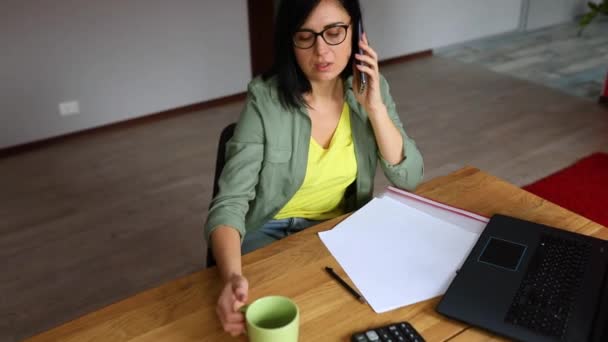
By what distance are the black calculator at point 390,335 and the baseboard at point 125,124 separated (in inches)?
124

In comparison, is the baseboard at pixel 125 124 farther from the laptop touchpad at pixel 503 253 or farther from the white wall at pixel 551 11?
the white wall at pixel 551 11

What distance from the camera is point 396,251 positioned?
110 centimetres

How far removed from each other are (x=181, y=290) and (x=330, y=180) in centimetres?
54

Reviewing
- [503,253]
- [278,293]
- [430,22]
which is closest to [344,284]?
[278,293]

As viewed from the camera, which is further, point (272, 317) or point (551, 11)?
point (551, 11)

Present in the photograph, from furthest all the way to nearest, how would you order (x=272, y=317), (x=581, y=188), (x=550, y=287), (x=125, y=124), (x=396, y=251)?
(x=125, y=124), (x=581, y=188), (x=396, y=251), (x=550, y=287), (x=272, y=317)

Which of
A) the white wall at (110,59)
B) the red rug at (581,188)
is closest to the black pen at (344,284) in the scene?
the red rug at (581,188)

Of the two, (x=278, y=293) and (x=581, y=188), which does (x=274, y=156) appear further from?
(x=581, y=188)

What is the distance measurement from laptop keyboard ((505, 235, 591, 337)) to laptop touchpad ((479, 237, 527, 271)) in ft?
0.10

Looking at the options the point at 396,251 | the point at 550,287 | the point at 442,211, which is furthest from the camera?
the point at 442,211

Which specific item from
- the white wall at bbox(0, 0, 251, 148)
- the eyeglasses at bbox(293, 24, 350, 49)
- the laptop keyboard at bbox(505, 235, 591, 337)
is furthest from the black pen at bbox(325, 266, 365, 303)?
the white wall at bbox(0, 0, 251, 148)

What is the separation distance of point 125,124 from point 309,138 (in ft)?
8.82

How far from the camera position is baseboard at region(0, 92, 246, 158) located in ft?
11.0

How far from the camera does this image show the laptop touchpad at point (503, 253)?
104 cm
